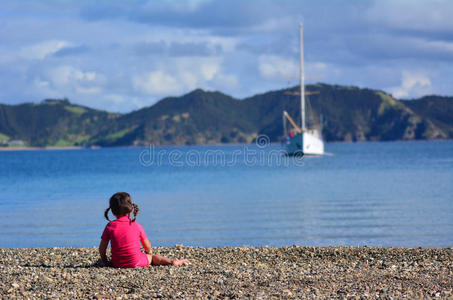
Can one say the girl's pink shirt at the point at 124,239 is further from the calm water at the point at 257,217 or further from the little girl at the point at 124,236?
the calm water at the point at 257,217

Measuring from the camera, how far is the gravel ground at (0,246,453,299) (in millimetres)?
8820

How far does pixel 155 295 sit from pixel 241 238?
1025cm

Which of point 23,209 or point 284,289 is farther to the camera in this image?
point 23,209

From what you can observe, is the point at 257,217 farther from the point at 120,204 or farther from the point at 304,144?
the point at 304,144

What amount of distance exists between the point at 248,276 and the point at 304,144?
329ft

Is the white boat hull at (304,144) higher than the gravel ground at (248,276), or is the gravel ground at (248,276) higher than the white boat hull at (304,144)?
the white boat hull at (304,144)

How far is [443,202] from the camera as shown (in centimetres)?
2883

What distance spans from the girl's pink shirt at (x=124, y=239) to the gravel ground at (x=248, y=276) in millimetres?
317

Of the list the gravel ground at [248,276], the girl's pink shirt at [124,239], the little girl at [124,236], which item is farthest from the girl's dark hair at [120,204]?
the gravel ground at [248,276]

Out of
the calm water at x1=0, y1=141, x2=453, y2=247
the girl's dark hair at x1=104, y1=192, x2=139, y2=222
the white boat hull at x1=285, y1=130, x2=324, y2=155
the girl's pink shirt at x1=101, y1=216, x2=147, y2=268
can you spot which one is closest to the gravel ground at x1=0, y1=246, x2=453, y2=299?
the girl's pink shirt at x1=101, y1=216, x2=147, y2=268

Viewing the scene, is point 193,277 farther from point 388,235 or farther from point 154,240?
point 388,235

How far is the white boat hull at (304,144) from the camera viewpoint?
108938 millimetres

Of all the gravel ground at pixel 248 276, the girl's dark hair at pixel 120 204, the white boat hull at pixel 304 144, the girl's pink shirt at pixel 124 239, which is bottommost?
the gravel ground at pixel 248 276

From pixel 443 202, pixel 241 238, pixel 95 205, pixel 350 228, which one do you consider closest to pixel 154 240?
pixel 241 238
